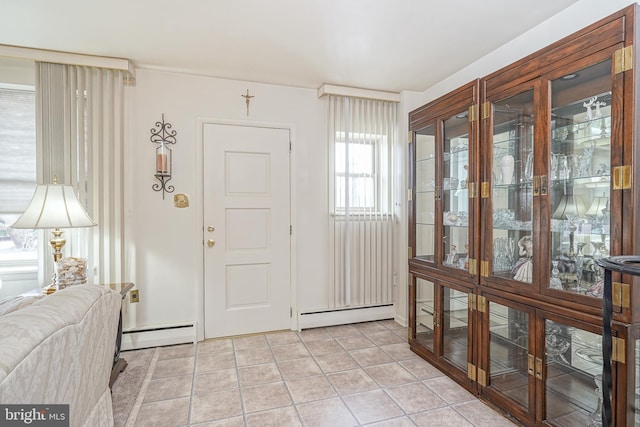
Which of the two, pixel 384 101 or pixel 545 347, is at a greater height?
pixel 384 101

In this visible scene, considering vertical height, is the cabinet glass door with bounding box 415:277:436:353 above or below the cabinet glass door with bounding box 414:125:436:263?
below

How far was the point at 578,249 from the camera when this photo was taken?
1.70m

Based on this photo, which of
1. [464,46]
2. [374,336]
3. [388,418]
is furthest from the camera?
[374,336]

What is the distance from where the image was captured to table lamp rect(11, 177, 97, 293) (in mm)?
2062

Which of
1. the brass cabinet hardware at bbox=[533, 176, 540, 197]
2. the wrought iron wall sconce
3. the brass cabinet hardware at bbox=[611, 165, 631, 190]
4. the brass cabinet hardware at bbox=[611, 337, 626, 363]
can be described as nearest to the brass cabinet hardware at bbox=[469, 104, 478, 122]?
the brass cabinet hardware at bbox=[533, 176, 540, 197]

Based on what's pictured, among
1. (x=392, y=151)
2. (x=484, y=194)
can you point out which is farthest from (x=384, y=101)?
(x=484, y=194)

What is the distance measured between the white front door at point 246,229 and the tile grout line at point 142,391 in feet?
1.66

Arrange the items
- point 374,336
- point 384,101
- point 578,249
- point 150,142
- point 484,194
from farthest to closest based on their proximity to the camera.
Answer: point 384,101
point 374,336
point 150,142
point 484,194
point 578,249

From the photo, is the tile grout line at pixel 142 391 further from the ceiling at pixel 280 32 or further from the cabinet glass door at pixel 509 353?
the ceiling at pixel 280 32

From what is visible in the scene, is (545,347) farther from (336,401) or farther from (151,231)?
(151,231)

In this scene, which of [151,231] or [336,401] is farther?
[151,231]

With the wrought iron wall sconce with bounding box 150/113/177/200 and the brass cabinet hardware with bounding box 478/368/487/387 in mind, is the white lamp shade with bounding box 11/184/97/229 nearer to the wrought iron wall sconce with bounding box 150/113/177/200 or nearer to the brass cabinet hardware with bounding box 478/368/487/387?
the wrought iron wall sconce with bounding box 150/113/177/200

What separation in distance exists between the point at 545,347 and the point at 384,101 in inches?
109

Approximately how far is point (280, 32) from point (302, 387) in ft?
8.47
